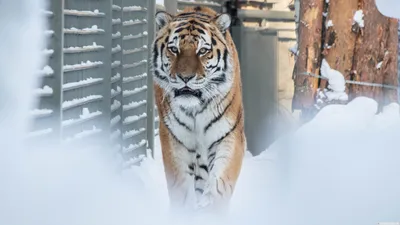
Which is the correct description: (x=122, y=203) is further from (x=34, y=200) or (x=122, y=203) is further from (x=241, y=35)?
(x=241, y=35)

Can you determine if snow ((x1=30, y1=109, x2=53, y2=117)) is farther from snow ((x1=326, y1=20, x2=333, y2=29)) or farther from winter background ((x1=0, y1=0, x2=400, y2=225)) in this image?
snow ((x1=326, y1=20, x2=333, y2=29))

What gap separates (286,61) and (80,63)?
47 centimetres

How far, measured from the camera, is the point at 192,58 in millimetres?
1671

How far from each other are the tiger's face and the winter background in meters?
0.17

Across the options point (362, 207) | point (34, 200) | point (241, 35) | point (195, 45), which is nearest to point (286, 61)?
point (241, 35)

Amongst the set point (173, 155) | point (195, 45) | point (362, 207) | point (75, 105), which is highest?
point (195, 45)

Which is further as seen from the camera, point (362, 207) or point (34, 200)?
point (362, 207)

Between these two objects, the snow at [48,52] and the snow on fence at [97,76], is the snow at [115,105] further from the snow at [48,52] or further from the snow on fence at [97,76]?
the snow at [48,52]

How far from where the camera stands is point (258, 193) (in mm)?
1807

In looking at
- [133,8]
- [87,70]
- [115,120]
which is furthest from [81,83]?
[133,8]

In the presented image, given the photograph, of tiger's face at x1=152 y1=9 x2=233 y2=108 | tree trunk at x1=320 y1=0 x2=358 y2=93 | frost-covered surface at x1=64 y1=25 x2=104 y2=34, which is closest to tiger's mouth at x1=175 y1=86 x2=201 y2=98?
tiger's face at x1=152 y1=9 x2=233 y2=108

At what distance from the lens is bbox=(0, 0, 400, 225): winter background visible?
155 centimetres

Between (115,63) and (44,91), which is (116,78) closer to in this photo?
(115,63)

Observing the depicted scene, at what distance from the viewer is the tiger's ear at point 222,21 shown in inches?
67.1
